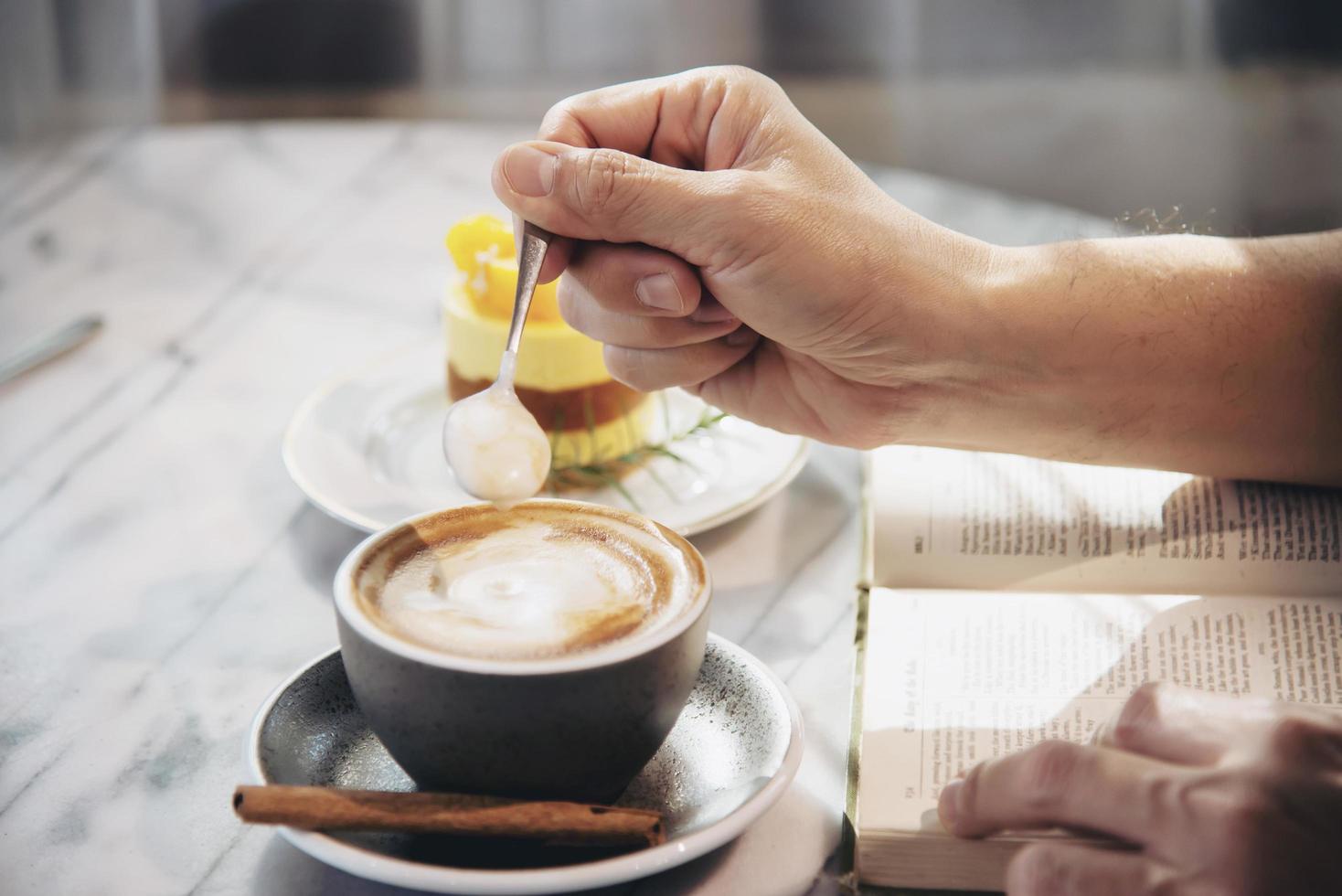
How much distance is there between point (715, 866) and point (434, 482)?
0.52 m

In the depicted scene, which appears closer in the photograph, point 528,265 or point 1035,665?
point 1035,665

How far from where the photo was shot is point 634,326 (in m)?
1.05

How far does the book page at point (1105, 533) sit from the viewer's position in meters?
0.93

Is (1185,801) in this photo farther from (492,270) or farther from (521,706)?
(492,270)

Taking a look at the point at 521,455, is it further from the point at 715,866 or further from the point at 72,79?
the point at 72,79

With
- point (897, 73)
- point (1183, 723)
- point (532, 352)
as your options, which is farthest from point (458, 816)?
point (897, 73)

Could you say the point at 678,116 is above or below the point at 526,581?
above

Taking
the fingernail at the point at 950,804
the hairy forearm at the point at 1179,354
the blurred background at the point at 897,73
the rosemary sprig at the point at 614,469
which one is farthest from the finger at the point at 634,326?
the blurred background at the point at 897,73

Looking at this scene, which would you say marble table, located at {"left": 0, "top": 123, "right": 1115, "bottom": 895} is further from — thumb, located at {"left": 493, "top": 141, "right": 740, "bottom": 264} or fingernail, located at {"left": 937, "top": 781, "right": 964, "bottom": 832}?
thumb, located at {"left": 493, "top": 141, "right": 740, "bottom": 264}

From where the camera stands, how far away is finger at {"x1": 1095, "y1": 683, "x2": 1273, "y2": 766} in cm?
63

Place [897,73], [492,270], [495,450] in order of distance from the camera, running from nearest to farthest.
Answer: [495,450] → [492,270] → [897,73]

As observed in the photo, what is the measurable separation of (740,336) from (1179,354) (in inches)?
14.0

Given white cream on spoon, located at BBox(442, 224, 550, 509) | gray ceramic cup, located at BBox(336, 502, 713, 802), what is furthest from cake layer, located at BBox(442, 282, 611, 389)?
gray ceramic cup, located at BBox(336, 502, 713, 802)

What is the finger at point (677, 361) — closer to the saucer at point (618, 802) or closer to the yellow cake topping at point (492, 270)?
the yellow cake topping at point (492, 270)
